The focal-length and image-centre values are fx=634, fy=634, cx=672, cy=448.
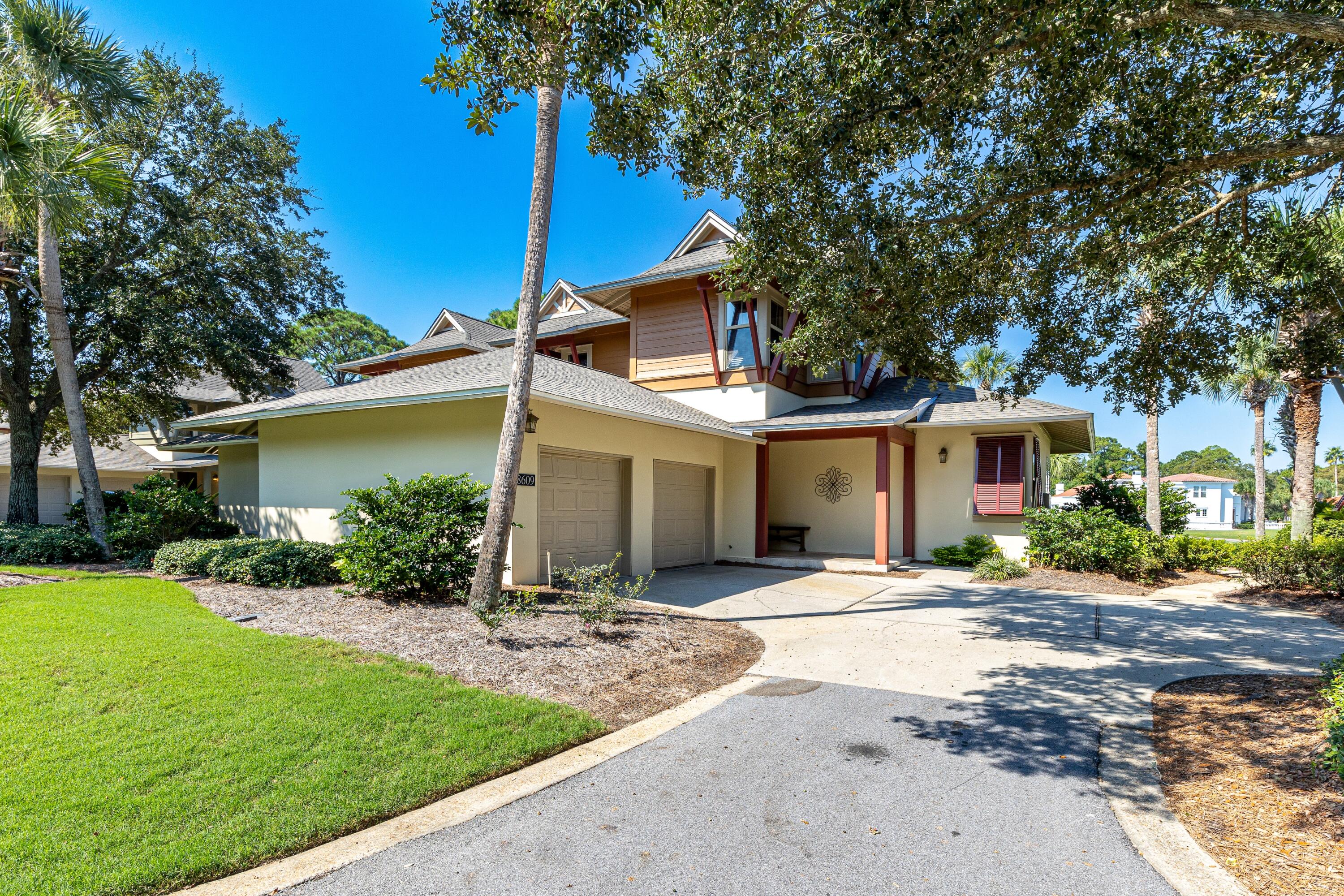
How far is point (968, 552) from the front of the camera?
14.2 metres

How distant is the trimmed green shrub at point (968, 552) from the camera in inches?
556

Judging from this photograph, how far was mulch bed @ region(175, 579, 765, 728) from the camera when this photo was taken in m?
5.44

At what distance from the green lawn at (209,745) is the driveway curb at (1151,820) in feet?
10.9

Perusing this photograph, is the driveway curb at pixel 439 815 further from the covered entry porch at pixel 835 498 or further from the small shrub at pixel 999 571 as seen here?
the small shrub at pixel 999 571

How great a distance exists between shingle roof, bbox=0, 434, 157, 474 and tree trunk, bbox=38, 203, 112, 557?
12.1 metres

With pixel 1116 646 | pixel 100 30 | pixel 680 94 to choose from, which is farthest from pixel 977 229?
pixel 100 30

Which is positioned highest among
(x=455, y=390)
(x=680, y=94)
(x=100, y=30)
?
(x=100, y=30)

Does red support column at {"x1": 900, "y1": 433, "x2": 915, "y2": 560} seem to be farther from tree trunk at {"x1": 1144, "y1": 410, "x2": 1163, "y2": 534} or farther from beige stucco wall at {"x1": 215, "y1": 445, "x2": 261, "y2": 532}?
beige stucco wall at {"x1": 215, "y1": 445, "x2": 261, "y2": 532}

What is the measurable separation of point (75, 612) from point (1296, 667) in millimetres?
12633

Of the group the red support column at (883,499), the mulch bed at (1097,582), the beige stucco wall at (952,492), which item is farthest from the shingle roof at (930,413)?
the mulch bed at (1097,582)

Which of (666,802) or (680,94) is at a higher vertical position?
(680,94)

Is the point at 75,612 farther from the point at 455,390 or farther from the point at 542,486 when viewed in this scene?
the point at 542,486

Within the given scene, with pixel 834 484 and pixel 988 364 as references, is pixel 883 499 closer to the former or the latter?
pixel 834 484

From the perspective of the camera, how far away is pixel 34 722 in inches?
158
